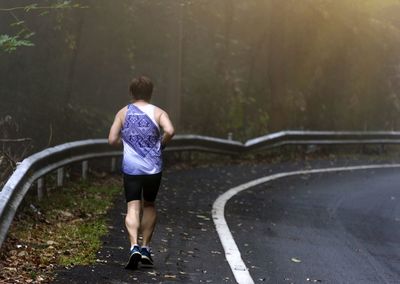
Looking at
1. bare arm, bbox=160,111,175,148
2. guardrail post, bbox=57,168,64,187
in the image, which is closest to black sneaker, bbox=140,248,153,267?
bare arm, bbox=160,111,175,148

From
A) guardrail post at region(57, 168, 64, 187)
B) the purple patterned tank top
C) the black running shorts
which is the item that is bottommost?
guardrail post at region(57, 168, 64, 187)

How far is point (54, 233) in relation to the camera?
8383 mm

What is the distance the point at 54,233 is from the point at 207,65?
19.6m

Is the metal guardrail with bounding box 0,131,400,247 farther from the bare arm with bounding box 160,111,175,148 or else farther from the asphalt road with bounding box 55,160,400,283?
the bare arm with bounding box 160,111,175,148

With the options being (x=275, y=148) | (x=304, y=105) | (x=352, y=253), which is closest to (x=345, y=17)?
(x=304, y=105)

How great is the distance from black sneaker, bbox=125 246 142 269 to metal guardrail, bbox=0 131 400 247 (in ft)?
3.85

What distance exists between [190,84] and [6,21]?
1095cm

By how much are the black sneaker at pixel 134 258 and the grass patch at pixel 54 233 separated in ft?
1.48

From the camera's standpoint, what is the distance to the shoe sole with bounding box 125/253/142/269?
6.69m

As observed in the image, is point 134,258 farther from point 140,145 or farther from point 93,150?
point 93,150

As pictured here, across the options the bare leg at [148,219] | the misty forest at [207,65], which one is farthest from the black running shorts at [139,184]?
the misty forest at [207,65]

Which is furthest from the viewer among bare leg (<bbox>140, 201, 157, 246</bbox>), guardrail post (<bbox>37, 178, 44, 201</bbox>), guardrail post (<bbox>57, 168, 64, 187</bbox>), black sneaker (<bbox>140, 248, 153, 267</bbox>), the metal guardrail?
guardrail post (<bbox>57, 168, 64, 187</bbox>)

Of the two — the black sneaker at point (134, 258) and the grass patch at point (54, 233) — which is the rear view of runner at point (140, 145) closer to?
the black sneaker at point (134, 258)

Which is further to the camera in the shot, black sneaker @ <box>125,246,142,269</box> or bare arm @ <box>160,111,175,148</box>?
bare arm @ <box>160,111,175,148</box>
